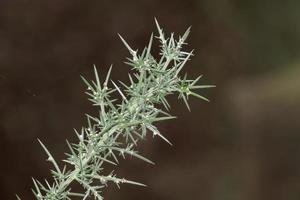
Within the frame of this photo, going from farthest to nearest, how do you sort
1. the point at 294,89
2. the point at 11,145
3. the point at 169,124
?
the point at 294,89, the point at 169,124, the point at 11,145

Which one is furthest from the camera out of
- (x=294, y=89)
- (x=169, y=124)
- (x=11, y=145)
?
(x=294, y=89)

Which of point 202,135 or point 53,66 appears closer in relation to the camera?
point 53,66

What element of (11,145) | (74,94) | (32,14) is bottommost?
(11,145)

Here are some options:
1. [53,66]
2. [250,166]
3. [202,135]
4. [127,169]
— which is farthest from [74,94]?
[250,166]

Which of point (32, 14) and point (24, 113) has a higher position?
point (32, 14)

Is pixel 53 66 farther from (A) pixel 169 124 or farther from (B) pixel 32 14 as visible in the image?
(A) pixel 169 124

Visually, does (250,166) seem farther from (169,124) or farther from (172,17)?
(172,17)
